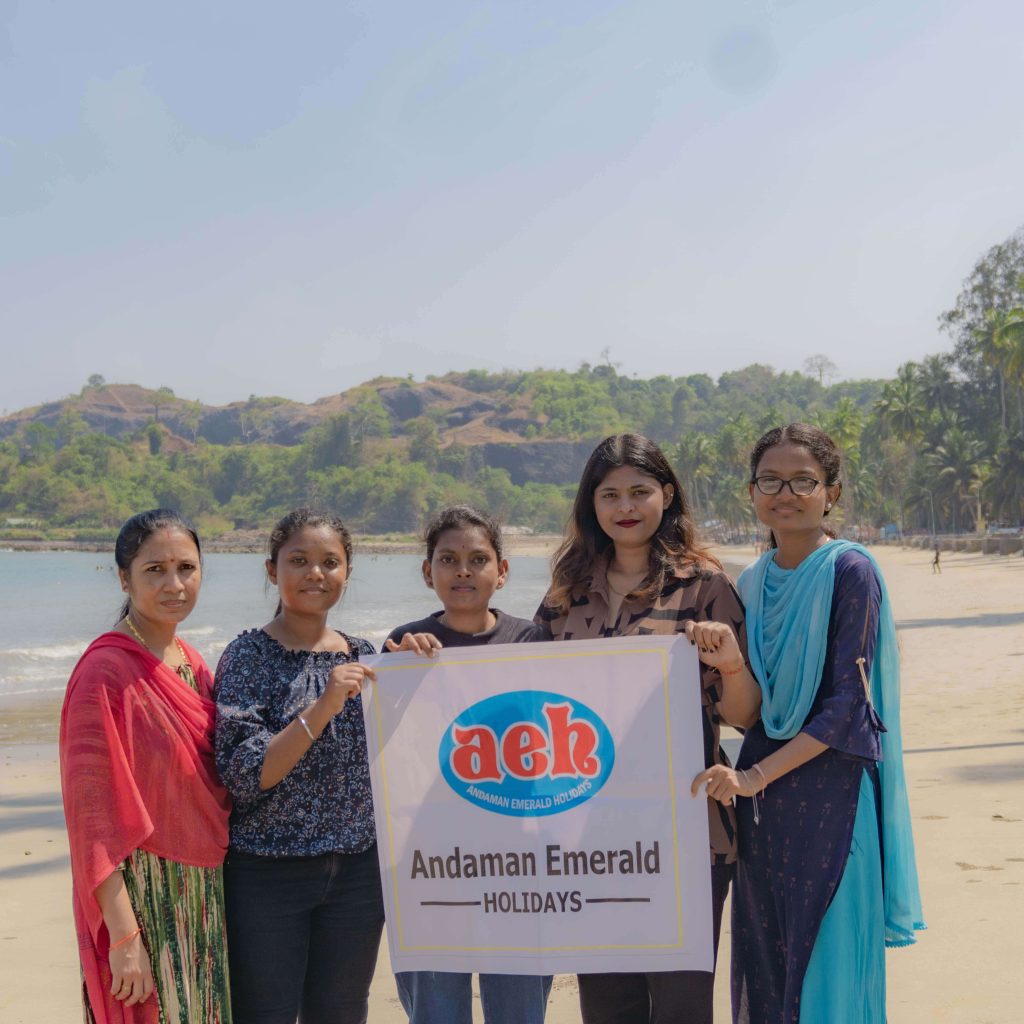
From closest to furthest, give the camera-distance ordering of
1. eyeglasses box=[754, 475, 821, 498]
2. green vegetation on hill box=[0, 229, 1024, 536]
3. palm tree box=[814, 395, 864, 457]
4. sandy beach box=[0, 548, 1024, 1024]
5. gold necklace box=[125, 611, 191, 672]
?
gold necklace box=[125, 611, 191, 672], eyeglasses box=[754, 475, 821, 498], sandy beach box=[0, 548, 1024, 1024], green vegetation on hill box=[0, 229, 1024, 536], palm tree box=[814, 395, 864, 457]

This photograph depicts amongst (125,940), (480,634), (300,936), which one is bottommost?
(300,936)

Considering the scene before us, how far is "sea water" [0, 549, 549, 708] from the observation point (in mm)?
24203

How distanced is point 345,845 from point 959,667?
14.2 meters

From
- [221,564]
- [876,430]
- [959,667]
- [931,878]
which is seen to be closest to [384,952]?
[931,878]

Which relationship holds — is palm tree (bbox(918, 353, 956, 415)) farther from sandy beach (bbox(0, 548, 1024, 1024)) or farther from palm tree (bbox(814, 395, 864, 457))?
sandy beach (bbox(0, 548, 1024, 1024))

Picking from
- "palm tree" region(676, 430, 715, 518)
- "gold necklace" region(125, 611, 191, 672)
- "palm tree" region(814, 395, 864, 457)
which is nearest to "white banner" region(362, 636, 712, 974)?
"gold necklace" region(125, 611, 191, 672)

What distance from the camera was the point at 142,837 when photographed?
2732 mm

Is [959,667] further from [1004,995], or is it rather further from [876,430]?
[876,430]

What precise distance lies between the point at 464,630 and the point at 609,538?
0.53 m

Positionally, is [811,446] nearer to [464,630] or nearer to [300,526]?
[464,630]

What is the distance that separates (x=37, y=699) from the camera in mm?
18422

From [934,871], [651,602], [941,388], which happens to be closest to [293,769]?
[651,602]

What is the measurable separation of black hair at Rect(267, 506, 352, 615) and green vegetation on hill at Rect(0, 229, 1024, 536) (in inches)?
1560

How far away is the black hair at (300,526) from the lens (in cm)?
311
